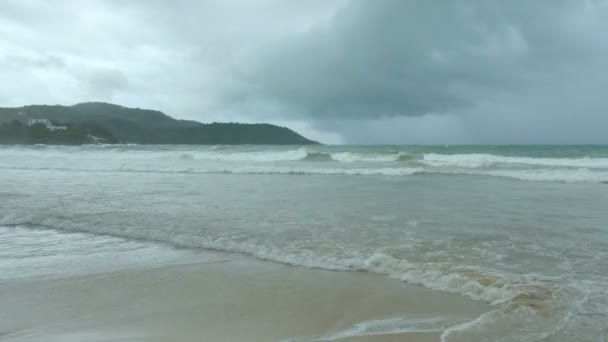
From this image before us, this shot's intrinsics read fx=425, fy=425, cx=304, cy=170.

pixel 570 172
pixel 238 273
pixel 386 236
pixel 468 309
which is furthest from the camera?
pixel 570 172

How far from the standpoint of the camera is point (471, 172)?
23578 millimetres

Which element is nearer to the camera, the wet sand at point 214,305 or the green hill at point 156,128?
the wet sand at point 214,305

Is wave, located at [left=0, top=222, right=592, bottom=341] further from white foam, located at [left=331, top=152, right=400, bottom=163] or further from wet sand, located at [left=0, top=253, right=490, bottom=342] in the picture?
white foam, located at [left=331, top=152, right=400, bottom=163]

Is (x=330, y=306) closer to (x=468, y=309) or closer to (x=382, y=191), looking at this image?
(x=468, y=309)

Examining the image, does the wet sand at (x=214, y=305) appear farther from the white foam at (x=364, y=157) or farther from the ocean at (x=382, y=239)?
the white foam at (x=364, y=157)

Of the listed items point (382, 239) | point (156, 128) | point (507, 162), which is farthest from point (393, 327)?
point (156, 128)

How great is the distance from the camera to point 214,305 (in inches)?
176

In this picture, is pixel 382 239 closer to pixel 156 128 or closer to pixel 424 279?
pixel 424 279

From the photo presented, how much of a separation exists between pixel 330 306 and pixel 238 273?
167cm

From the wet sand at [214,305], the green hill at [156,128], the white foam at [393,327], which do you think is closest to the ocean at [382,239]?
the white foam at [393,327]

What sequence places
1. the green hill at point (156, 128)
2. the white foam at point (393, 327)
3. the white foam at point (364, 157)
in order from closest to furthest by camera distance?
the white foam at point (393, 327), the white foam at point (364, 157), the green hill at point (156, 128)

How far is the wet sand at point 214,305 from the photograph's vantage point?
12.4ft

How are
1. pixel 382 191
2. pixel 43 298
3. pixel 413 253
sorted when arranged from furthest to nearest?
pixel 382 191 → pixel 413 253 → pixel 43 298

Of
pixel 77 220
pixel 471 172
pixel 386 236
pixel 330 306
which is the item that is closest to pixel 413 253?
pixel 386 236
